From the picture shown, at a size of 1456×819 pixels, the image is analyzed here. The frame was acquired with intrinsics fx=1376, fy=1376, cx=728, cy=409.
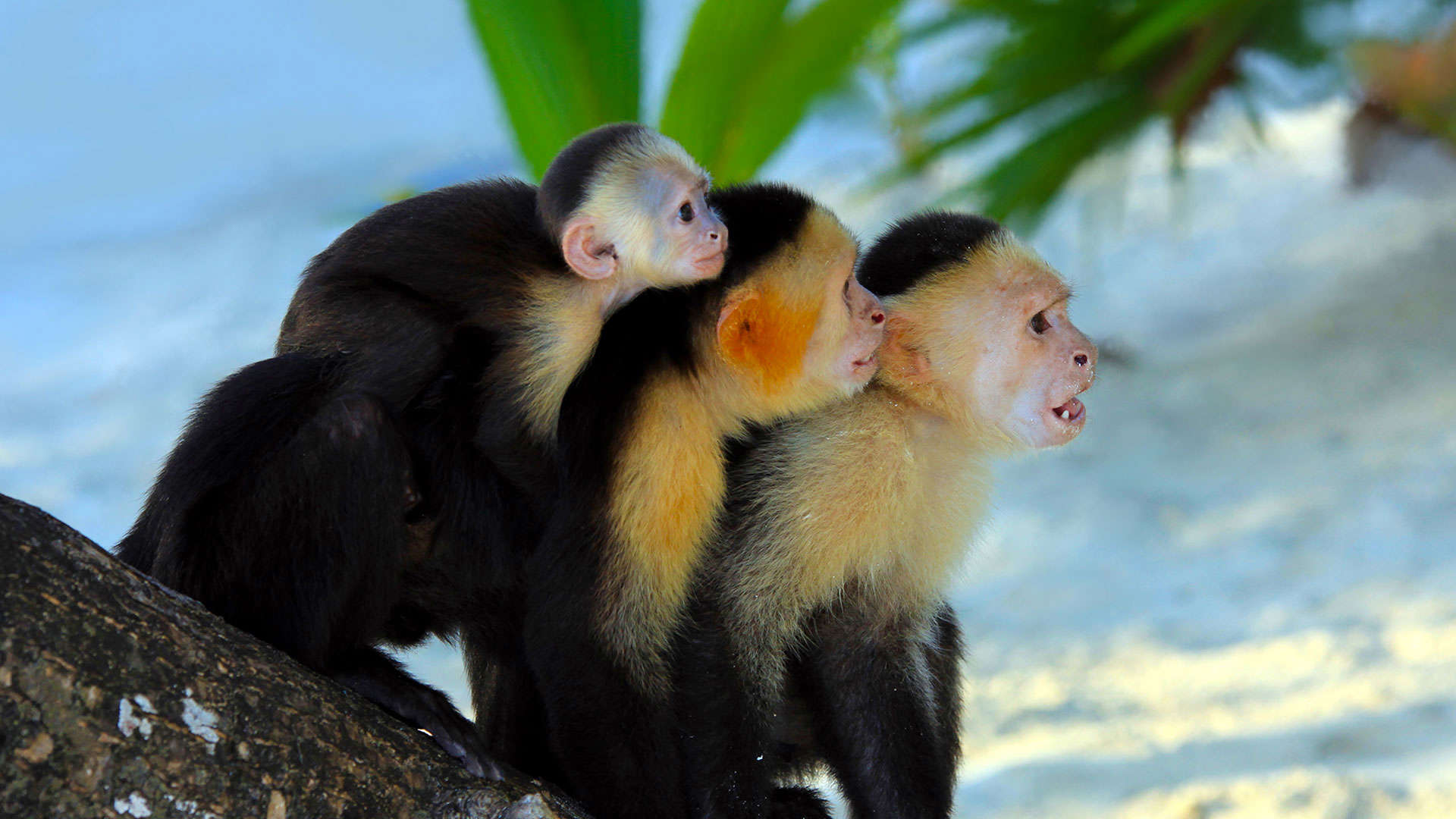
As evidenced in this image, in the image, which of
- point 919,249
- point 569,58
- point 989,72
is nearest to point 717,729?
point 919,249

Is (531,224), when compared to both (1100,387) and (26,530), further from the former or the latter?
(1100,387)

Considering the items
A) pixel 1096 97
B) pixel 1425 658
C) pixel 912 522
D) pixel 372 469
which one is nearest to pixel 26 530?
pixel 372 469

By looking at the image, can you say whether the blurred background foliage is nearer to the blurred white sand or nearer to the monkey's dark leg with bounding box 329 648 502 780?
the blurred white sand

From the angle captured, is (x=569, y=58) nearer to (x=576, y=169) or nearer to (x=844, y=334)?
(x=576, y=169)

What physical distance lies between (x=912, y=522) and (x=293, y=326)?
3.04 ft

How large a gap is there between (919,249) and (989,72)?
3.91 m

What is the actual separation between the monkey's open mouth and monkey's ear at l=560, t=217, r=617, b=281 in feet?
2.32

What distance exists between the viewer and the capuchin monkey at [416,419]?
1623 mm

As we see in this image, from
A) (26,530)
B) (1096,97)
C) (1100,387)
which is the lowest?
(26,530)

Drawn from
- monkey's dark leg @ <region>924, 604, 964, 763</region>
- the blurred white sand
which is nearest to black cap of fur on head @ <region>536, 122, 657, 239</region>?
monkey's dark leg @ <region>924, 604, 964, 763</region>

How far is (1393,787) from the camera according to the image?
347 centimetres

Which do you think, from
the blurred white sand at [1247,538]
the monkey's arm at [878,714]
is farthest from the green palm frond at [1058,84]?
the monkey's arm at [878,714]

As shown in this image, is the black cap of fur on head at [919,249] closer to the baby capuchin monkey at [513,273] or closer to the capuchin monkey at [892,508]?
the capuchin monkey at [892,508]

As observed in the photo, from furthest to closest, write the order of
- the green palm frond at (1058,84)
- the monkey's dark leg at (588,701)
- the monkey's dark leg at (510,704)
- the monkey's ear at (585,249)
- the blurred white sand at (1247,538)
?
the green palm frond at (1058,84) < the blurred white sand at (1247,538) < the monkey's dark leg at (510,704) < the monkey's ear at (585,249) < the monkey's dark leg at (588,701)
